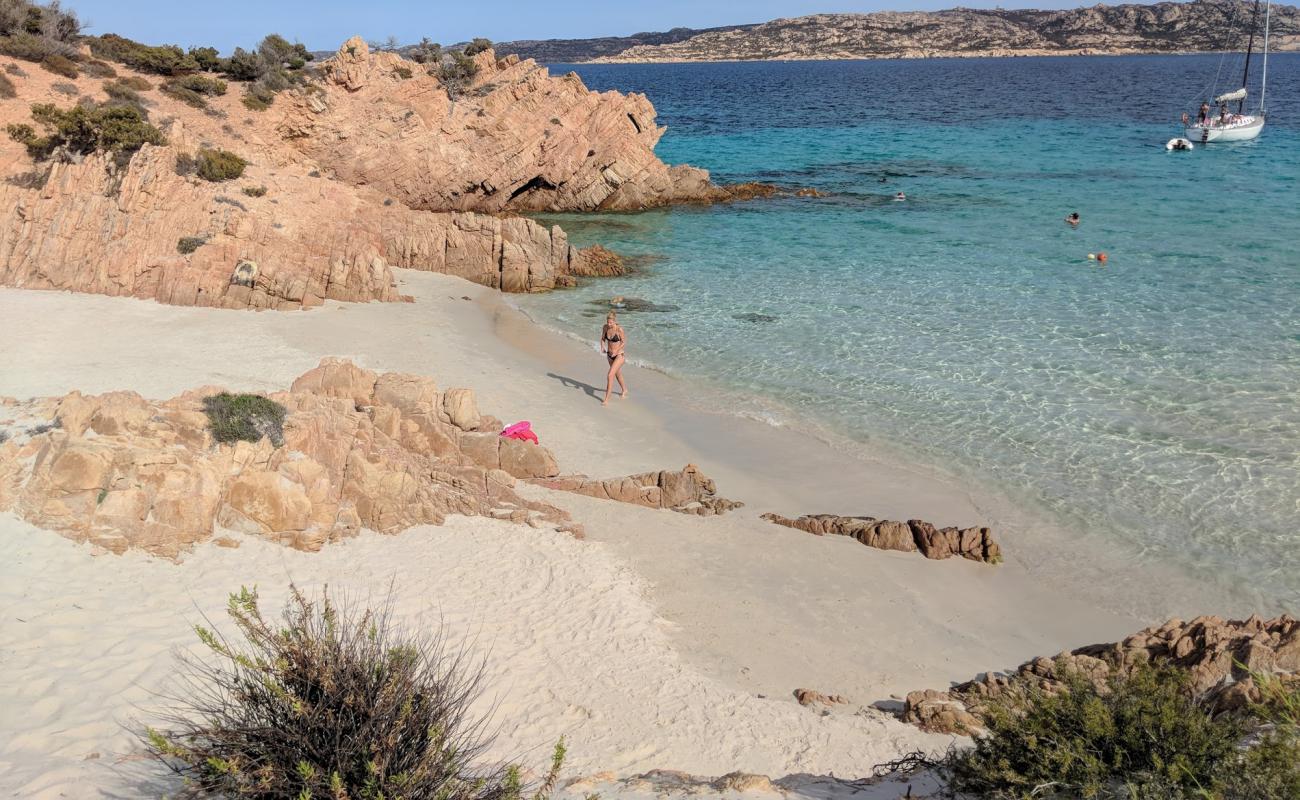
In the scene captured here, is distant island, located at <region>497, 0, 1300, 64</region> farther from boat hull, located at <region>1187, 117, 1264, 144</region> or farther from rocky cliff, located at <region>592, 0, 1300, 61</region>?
boat hull, located at <region>1187, 117, 1264, 144</region>

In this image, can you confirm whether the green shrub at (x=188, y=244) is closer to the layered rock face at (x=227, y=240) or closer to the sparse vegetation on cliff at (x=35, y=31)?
the layered rock face at (x=227, y=240)

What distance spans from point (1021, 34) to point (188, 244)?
622 feet

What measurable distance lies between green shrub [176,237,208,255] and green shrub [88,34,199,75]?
54.3 ft

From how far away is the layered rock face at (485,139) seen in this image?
31.0 metres

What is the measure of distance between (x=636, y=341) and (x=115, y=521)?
11.7 metres

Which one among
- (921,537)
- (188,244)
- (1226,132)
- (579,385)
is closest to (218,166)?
(188,244)

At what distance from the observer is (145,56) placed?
32219 millimetres

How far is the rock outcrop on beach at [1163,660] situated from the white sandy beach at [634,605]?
38 centimetres

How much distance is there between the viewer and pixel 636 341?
19438mm

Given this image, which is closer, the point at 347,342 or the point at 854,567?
the point at 854,567

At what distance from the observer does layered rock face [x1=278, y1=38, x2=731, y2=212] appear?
102ft

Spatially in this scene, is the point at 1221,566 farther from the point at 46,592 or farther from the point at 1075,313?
the point at 46,592

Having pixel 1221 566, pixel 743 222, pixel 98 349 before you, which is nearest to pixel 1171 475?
pixel 1221 566

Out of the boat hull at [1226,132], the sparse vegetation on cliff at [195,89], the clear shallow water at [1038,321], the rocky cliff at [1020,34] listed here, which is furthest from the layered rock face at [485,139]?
the rocky cliff at [1020,34]
